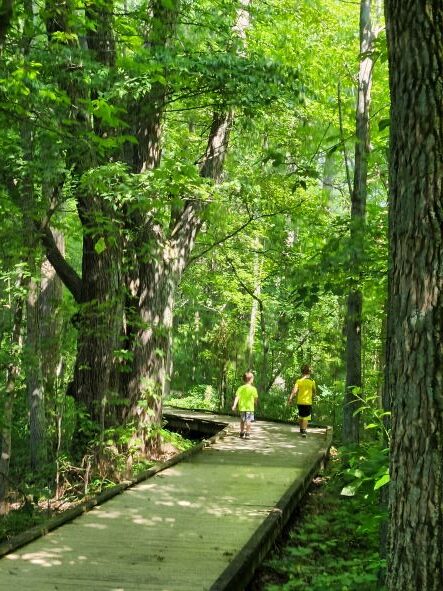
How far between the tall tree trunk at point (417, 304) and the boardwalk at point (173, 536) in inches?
91.4

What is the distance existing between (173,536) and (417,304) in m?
4.44

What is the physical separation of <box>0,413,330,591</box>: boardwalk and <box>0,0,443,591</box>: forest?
612mm

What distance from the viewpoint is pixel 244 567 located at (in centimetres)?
580

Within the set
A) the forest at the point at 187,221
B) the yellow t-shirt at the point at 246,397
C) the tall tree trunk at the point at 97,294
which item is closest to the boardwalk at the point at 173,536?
the forest at the point at 187,221

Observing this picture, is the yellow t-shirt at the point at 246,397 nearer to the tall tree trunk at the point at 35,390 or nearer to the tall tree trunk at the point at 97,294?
the tall tree trunk at the point at 97,294

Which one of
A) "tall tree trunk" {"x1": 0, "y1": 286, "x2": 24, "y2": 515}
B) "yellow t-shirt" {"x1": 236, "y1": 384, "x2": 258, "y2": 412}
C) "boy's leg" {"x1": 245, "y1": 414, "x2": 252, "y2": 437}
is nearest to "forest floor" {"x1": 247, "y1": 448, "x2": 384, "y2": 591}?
"yellow t-shirt" {"x1": 236, "y1": 384, "x2": 258, "y2": 412}

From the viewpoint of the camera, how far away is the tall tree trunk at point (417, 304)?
11.0 feet

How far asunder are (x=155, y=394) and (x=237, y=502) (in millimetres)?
4724

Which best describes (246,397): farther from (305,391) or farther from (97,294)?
(97,294)

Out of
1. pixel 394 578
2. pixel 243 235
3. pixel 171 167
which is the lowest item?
pixel 394 578

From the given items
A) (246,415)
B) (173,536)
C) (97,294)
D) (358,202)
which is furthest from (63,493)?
(358,202)

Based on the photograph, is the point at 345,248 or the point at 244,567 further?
the point at 345,248

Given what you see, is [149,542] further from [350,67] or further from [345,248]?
[350,67]

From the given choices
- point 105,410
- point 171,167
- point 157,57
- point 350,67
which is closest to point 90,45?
point 157,57
